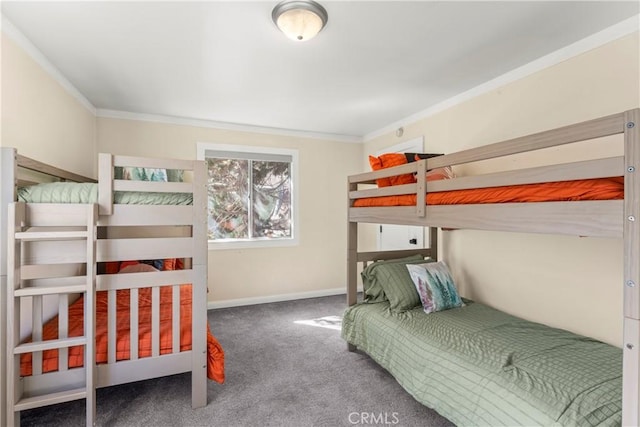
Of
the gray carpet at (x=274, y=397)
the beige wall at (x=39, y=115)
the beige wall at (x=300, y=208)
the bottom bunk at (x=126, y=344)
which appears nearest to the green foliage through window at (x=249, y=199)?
the beige wall at (x=300, y=208)

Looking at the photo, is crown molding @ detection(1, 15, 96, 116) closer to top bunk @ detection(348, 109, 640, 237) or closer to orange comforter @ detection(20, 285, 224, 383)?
orange comforter @ detection(20, 285, 224, 383)

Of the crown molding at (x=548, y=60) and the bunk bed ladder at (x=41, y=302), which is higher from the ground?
the crown molding at (x=548, y=60)

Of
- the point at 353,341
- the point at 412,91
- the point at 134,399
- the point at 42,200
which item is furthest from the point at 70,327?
the point at 412,91

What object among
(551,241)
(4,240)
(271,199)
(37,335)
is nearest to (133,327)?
(37,335)

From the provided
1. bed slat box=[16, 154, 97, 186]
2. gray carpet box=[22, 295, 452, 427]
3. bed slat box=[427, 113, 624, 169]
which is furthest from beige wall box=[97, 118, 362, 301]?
bed slat box=[427, 113, 624, 169]

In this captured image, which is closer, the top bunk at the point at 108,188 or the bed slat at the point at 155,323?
the top bunk at the point at 108,188

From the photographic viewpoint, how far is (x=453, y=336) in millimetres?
1924

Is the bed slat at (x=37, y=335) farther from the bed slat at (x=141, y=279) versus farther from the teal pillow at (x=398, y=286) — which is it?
the teal pillow at (x=398, y=286)

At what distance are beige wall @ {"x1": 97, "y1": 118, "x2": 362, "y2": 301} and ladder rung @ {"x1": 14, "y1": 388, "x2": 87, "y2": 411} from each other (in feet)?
7.02

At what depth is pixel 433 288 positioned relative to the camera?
242cm

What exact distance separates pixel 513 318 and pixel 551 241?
63 centimetres

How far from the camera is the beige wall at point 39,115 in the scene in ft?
6.19

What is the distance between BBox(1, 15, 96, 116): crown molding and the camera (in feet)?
6.07

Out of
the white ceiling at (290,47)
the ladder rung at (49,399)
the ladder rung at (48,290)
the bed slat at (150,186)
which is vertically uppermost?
the white ceiling at (290,47)
